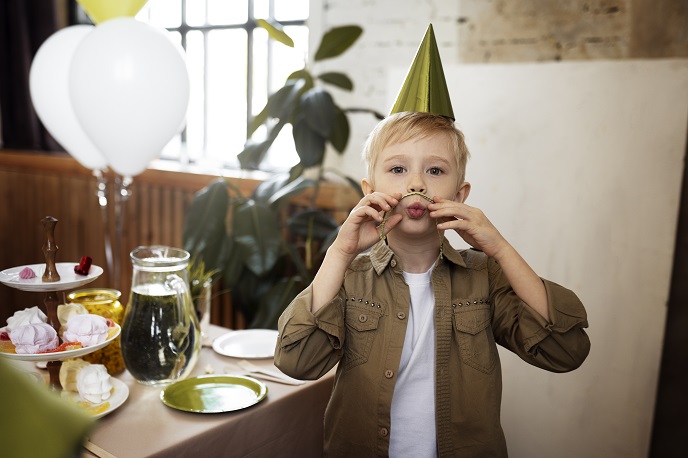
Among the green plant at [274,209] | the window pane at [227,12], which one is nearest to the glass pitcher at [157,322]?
the green plant at [274,209]

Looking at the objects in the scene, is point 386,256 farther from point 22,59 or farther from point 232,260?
point 22,59

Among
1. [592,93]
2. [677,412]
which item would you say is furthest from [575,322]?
[677,412]

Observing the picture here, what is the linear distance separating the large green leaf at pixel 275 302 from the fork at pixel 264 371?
3.00 feet

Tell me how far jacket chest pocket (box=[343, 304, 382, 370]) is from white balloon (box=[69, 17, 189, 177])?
86 cm

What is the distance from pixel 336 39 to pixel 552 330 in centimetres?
169

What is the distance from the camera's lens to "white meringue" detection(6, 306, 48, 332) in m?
1.10

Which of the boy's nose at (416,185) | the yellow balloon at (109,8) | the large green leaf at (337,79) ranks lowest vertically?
the boy's nose at (416,185)

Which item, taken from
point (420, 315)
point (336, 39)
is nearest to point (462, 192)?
point (420, 315)

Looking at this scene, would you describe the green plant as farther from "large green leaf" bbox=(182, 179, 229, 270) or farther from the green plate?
the green plate

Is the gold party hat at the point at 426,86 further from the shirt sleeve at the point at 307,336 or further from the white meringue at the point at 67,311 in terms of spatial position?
the white meringue at the point at 67,311

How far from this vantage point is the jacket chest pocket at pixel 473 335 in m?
1.16

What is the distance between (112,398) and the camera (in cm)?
118

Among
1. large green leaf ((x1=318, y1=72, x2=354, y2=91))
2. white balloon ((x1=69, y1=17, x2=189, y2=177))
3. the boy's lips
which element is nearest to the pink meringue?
white balloon ((x1=69, y1=17, x2=189, y2=177))

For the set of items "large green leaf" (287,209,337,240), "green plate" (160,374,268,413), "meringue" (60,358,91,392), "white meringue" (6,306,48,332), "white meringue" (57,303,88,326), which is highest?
"white meringue" (6,306,48,332)
